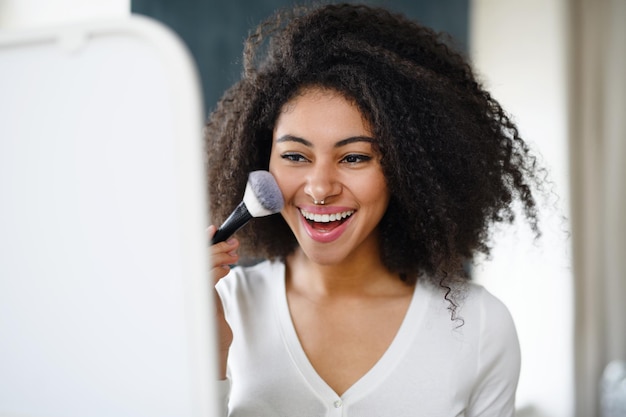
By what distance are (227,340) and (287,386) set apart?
146 mm

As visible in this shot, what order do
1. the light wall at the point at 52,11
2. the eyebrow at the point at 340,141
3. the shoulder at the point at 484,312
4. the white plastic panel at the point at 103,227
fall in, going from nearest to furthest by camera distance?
the white plastic panel at the point at 103,227
the eyebrow at the point at 340,141
the shoulder at the point at 484,312
the light wall at the point at 52,11

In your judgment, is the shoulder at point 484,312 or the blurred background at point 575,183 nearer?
the shoulder at point 484,312

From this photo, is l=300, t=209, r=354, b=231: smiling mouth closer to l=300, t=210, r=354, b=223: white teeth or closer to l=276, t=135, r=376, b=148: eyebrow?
l=300, t=210, r=354, b=223: white teeth

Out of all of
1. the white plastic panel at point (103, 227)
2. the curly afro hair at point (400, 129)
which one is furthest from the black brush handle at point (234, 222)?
the white plastic panel at point (103, 227)

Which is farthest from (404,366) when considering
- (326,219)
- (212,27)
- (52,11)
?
(52,11)

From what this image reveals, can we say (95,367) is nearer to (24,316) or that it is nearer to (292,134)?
(24,316)

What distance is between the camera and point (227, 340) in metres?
1.07

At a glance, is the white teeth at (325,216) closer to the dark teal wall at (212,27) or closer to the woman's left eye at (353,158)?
the woman's left eye at (353,158)

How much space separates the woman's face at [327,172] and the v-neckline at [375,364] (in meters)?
0.15

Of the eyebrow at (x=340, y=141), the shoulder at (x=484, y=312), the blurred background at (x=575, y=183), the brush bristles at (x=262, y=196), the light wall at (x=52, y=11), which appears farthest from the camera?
the blurred background at (x=575, y=183)

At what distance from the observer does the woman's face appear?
1056 millimetres

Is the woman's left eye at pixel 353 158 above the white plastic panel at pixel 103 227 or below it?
above

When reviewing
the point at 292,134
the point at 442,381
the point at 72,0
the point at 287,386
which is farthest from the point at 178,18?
the point at 442,381

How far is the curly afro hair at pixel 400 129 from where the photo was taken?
1.10 metres
